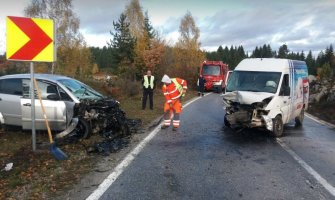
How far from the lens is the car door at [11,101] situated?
9422 mm

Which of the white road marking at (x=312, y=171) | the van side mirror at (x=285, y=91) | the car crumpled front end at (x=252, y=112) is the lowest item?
the white road marking at (x=312, y=171)

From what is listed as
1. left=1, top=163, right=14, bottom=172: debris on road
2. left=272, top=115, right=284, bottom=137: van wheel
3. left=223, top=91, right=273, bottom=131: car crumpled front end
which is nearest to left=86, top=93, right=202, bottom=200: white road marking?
left=1, top=163, right=14, bottom=172: debris on road

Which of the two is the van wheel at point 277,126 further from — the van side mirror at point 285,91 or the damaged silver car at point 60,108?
the damaged silver car at point 60,108

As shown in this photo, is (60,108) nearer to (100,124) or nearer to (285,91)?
(100,124)

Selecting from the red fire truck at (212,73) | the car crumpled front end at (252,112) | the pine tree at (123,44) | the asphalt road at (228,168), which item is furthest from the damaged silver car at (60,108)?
the pine tree at (123,44)

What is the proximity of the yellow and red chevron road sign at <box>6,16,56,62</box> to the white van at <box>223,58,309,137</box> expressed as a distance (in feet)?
17.1

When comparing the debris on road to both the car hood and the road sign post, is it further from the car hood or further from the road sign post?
the car hood

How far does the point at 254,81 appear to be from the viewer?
1102 cm

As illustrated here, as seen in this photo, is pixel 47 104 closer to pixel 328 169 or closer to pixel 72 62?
pixel 328 169

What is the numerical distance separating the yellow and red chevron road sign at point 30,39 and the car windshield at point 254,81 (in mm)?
5756

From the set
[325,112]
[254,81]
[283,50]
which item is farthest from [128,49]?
[283,50]

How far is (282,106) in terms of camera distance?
10.5 metres

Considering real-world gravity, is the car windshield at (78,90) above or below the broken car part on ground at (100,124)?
above

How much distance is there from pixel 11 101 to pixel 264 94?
260 inches
